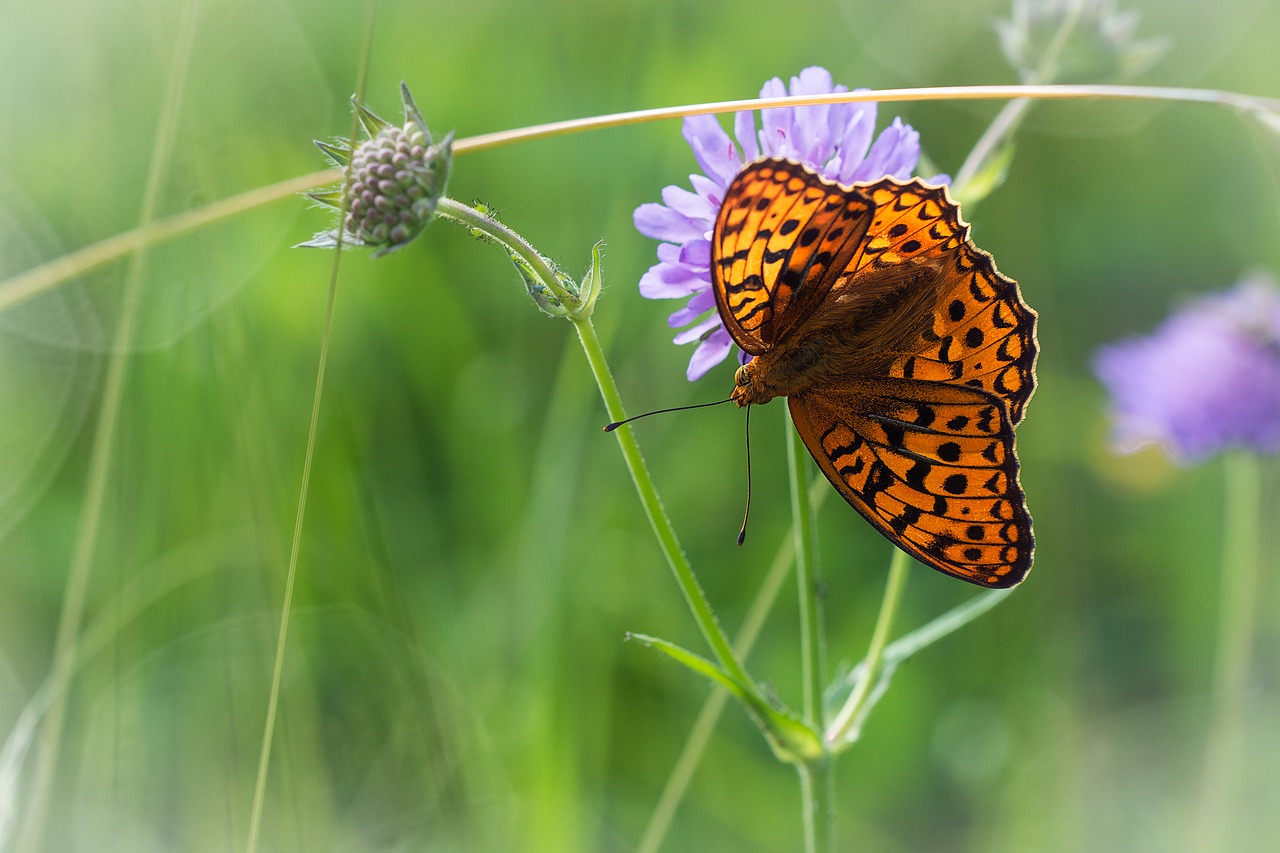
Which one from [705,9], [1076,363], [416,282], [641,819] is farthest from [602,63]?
[641,819]

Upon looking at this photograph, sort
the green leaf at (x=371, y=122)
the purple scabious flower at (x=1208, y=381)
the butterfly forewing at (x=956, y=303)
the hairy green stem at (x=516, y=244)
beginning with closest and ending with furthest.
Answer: the hairy green stem at (x=516, y=244)
the green leaf at (x=371, y=122)
the butterfly forewing at (x=956, y=303)
the purple scabious flower at (x=1208, y=381)

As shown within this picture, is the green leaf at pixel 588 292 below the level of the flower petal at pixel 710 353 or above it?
below

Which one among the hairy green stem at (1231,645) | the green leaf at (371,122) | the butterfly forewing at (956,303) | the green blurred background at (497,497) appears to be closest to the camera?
the green leaf at (371,122)

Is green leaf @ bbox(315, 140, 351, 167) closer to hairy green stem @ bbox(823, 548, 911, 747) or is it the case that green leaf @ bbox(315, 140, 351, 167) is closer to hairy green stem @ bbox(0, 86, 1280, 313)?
hairy green stem @ bbox(0, 86, 1280, 313)

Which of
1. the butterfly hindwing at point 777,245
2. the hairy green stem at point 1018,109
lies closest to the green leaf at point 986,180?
the hairy green stem at point 1018,109

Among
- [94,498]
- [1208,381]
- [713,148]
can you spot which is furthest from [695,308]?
[1208,381]

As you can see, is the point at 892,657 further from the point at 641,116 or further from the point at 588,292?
the point at 641,116

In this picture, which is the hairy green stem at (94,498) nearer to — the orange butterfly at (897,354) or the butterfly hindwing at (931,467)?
the orange butterfly at (897,354)
